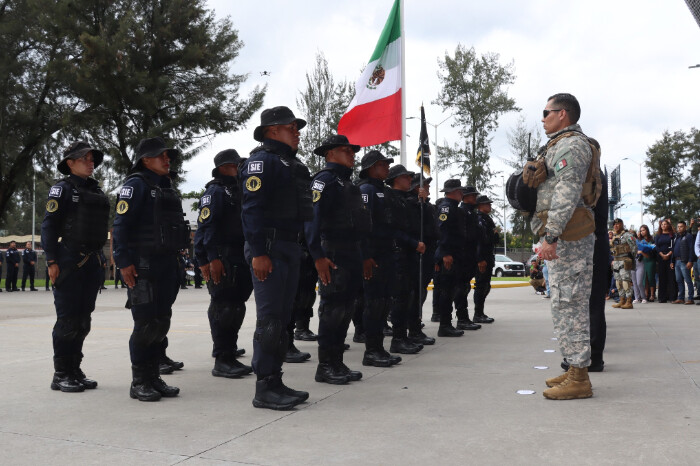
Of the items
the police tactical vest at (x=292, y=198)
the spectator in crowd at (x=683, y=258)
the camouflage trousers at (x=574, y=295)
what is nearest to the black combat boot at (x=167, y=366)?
the police tactical vest at (x=292, y=198)

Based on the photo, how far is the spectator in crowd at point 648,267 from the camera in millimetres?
14969

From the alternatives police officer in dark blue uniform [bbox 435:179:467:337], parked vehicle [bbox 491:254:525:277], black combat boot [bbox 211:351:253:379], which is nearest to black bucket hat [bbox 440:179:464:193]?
police officer in dark blue uniform [bbox 435:179:467:337]

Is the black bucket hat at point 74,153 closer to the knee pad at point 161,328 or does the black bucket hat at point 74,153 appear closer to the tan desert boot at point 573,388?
the knee pad at point 161,328

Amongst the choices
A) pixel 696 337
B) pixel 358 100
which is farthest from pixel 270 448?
pixel 358 100

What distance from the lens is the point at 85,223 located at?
5.22 metres

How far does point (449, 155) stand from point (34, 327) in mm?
35330

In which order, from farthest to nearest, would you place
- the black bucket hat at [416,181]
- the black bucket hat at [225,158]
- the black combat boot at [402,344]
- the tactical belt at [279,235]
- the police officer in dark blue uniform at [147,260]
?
1. the black bucket hat at [416,181]
2. the black combat boot at [402,344]
3. the black bucket hat at [225,158]
4. the police officer in dark blue uniform at [147,260]
5. the tactical belt at [279,235]

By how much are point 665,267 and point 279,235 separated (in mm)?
13216

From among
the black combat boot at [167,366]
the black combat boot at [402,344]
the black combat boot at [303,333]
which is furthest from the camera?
the black combat boot at [303,333]

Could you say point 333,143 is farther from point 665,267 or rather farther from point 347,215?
point 665,267

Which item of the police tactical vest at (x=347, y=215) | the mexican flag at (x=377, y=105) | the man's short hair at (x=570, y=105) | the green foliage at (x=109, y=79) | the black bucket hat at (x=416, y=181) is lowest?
the police tactical vest at (x=347, y=215)

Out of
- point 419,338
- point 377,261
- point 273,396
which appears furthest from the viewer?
point 419,338

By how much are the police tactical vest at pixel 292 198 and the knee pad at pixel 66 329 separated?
6.73ft

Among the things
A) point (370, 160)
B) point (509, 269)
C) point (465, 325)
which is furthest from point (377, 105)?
point (509, 269)
